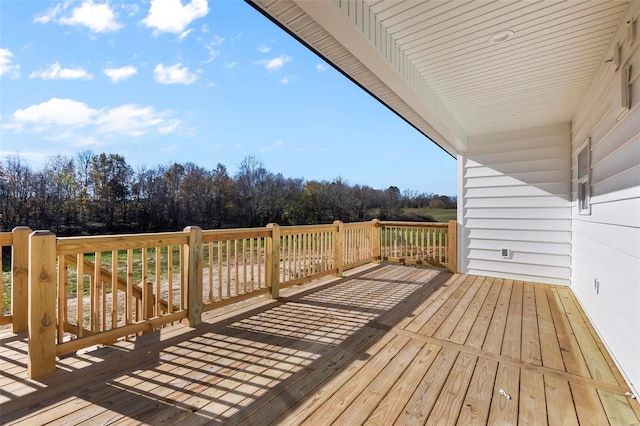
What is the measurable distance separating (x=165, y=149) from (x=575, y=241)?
16100 millimetres

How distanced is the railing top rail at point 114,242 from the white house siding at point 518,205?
490 cm

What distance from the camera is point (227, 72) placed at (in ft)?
39.5

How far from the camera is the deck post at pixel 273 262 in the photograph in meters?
3.83

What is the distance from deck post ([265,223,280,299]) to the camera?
383 centimetres

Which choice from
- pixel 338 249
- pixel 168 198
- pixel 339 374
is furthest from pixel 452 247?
pixel 168 198

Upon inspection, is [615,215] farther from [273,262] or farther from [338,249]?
[338,249]

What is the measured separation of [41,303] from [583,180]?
555cm

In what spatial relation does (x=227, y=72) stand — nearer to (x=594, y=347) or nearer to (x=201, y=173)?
(x=201, y=173)

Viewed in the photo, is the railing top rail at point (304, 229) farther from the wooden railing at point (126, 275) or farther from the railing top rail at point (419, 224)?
the railing top rail at point (419, 224)

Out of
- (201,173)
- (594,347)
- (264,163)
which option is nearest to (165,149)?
(201,173)

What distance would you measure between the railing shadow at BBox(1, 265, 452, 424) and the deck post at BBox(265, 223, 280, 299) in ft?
1.09

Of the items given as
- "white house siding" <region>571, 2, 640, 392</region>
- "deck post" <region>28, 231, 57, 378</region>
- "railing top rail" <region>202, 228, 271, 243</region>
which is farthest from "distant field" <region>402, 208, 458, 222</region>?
"deck post" <region>28, 231, 57, 378</region>

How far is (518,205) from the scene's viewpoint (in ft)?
16.7

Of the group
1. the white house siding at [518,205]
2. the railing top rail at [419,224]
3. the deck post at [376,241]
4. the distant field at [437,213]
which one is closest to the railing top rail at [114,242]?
the deck post at [376,241]
